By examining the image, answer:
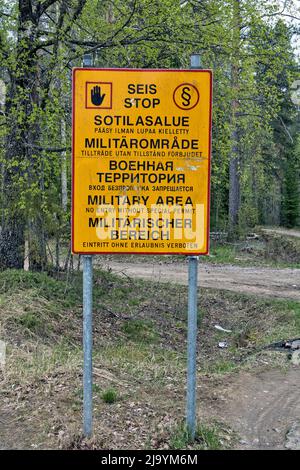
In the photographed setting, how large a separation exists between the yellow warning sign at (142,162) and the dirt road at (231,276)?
8.38 meters

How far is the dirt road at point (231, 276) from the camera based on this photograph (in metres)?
13.8

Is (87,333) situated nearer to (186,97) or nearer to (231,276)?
(186,97)

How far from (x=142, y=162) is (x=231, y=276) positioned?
39.8 feet

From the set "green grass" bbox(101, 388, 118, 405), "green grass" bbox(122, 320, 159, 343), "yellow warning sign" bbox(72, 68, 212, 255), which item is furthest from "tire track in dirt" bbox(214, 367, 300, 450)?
"green grass" bbox(122, 320, 159, 343)

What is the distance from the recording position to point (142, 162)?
13.9 ft

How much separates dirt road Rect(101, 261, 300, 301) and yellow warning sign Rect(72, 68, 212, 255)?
27.5 feet

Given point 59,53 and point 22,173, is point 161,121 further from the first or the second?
point 22,173

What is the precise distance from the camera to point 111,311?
10.8 m

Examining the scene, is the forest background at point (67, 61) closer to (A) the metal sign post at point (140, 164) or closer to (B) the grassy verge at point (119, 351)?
(B) the grassy verge at point (119, 351)

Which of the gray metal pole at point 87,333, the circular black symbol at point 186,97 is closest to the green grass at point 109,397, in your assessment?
the gray metal pole at point 87,333

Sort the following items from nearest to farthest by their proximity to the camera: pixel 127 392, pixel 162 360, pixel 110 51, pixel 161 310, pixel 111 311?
pixel 127 392 < pixel 162 360 < pixel 110 51 < pixel 111 311 < pixel 161 310

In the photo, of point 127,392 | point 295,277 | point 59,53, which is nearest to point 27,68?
point 59,53

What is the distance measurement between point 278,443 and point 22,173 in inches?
300

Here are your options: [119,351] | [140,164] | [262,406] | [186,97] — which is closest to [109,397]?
[262,406]
